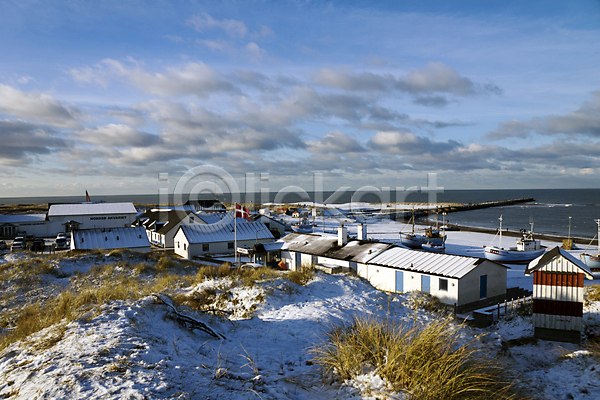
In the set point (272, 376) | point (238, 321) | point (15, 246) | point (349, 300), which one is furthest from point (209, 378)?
point (15, 246)

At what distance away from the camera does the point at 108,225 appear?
5888 cm

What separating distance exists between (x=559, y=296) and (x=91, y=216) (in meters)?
64.1

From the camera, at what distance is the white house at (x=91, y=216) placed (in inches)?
2295

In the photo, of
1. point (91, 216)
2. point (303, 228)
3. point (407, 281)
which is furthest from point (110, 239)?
point (303, 228)

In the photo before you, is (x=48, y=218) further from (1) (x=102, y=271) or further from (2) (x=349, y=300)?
(2) (x=349, y=300)

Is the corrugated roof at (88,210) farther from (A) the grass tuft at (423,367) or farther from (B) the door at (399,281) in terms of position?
(A) the grass tuft at (423,367)

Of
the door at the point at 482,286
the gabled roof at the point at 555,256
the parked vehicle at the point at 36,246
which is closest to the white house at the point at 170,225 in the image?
the parked vehicle at the point at 36,246

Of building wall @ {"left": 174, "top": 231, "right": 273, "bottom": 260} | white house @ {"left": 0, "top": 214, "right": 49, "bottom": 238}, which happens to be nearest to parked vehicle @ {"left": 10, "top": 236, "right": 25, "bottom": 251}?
white house @ {"left": 0, "top": 214, "right": 49, "bottom": 238}

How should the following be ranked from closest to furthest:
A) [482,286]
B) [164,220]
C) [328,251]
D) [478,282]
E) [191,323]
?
[191,323]
[478,282]
[482,286]
[328,251]
[164,220]

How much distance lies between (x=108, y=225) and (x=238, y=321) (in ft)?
188

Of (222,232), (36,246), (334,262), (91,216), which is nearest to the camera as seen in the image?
(334,262)

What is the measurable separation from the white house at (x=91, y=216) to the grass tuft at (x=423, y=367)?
61826mm

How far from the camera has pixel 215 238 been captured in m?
42.1

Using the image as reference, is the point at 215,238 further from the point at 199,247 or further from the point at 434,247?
the point at 434,247
